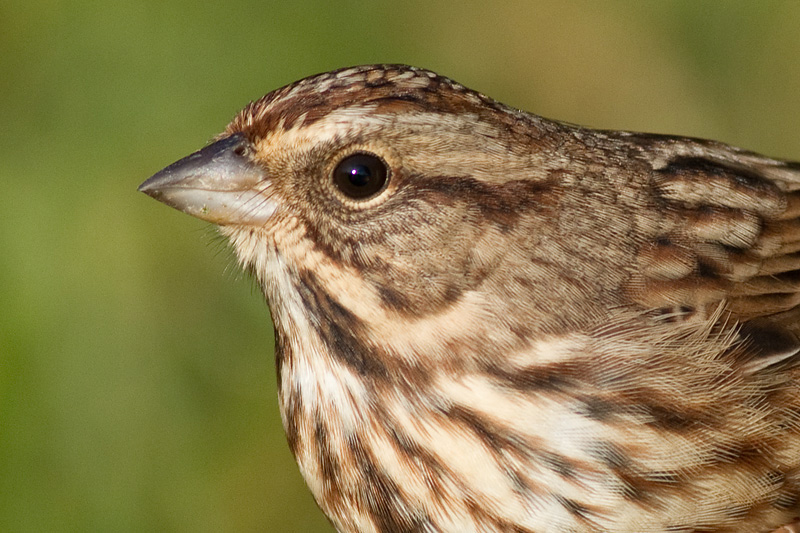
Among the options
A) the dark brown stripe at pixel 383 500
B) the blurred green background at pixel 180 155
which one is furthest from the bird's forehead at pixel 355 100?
the blurred green background at pixel 180 155

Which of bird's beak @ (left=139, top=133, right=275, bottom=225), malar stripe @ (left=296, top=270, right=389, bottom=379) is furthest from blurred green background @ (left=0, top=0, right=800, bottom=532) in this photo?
malar stripe @ (left=296, top=270, right=389, bottom=379)

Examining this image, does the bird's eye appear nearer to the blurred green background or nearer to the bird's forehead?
the bird's forehead

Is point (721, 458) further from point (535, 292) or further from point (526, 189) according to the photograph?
point (526, 189)

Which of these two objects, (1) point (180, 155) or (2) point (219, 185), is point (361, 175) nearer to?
(2) point (219, 185)

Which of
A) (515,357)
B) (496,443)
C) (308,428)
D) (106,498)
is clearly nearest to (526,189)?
(515,357)

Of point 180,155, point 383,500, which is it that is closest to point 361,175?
point 383,500

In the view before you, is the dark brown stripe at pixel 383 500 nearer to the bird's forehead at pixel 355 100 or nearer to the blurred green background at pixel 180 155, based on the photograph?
the bird's forehead at pixel 355 100
